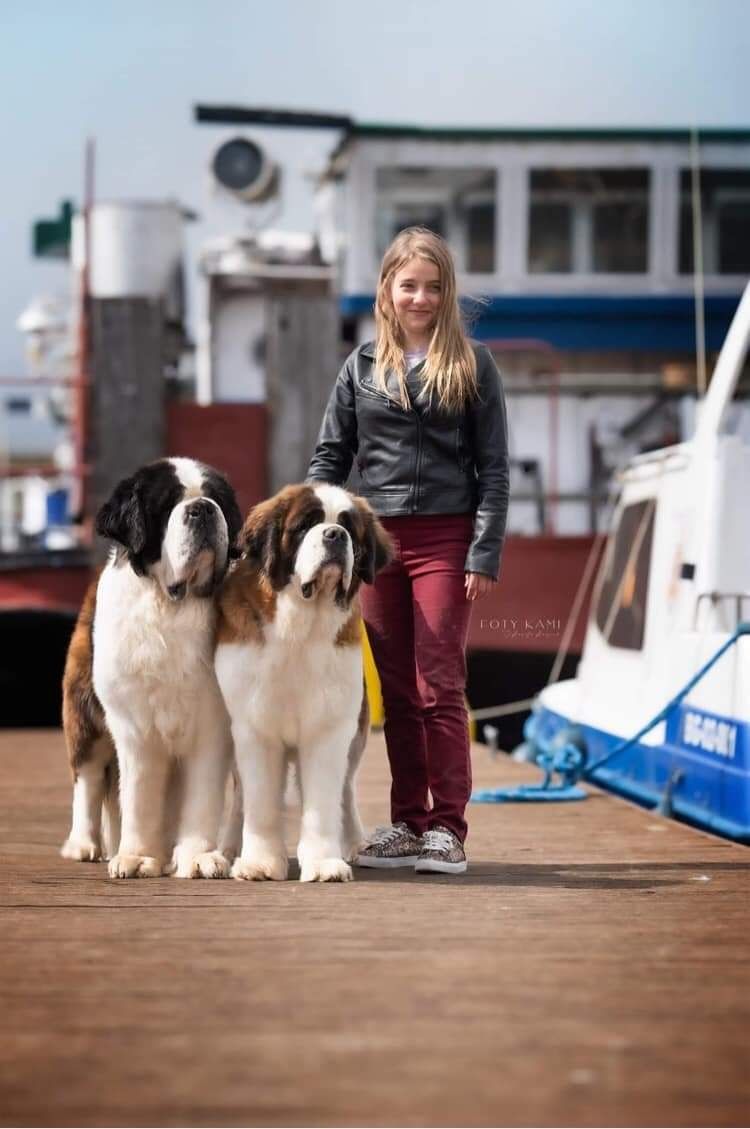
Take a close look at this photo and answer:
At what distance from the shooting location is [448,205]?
1762 centimetres

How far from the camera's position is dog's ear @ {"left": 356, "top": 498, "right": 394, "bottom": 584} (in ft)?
16.9

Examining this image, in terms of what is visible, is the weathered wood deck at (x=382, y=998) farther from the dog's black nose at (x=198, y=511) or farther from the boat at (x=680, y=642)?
the boat at (x=680, y=642)

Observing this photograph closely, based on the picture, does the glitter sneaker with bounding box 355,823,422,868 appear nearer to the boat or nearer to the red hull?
the boat

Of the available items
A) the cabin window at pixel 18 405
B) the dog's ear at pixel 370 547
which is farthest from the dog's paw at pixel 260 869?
the cabin window at pixel 18 405

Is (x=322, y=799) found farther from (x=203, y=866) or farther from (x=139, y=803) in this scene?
(x=139, y=803)

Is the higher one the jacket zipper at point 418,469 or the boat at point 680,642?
the jacket zipper at point 418,469

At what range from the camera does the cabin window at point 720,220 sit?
1761 cm

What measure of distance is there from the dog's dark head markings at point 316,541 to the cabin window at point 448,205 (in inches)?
499

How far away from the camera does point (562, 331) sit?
1758 cm

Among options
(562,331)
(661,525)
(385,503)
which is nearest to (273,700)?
(385,503)

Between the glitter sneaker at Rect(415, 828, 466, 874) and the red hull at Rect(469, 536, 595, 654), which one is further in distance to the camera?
the red hull at Rect(469, 536, 595, 654)

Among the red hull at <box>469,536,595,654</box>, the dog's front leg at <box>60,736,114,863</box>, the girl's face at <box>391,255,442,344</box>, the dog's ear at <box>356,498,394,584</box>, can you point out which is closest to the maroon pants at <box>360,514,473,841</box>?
the dog's ear at <box>356,498,394,584</box>

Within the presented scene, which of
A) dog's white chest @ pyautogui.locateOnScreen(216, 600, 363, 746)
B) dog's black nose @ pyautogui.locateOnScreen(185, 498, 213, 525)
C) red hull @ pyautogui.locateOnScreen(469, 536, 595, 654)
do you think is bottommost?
red hull @ pyautogui.locateOnScreen(469, 536, 595, 654)

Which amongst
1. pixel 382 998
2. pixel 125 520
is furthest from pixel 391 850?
pixel 382 998
